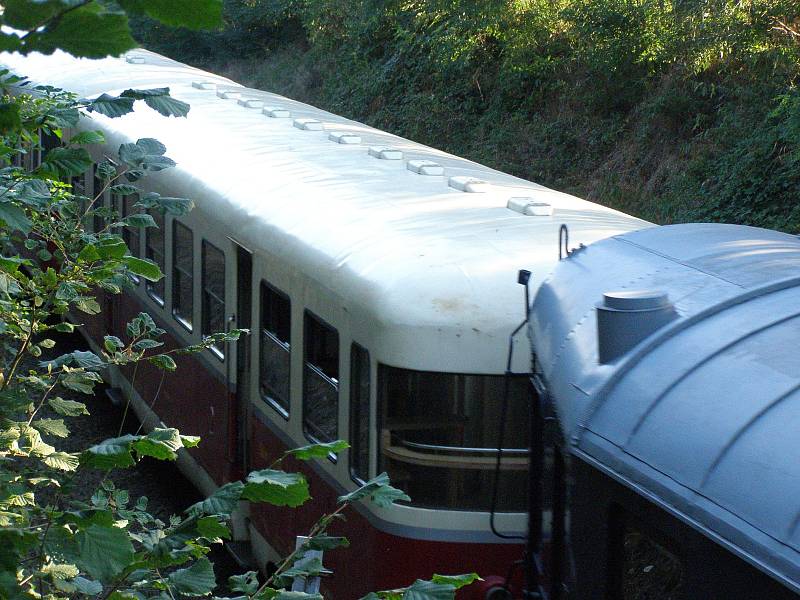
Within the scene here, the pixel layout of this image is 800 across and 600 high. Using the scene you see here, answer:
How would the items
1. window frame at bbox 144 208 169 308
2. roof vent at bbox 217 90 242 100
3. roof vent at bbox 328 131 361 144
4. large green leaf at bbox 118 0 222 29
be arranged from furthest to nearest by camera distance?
roof vent at bbox 217 90 242 100
window frame at bbox 144 208 169 308
roof vent at bbox 328 131 361 144
large green leaf at bbox 118 0 222 29

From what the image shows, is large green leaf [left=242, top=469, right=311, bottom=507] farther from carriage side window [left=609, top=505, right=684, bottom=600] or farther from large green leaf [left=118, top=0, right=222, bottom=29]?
carriage side window [left=609, top=505, right=684, bottom=600]

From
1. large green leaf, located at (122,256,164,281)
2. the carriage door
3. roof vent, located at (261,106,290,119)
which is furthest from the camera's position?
roof vent, located at (261,106,290,119)

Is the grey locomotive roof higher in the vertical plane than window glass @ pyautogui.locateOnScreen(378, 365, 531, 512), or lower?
higher

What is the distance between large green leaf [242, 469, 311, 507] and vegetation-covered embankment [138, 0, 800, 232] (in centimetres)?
1107

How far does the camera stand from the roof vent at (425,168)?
7248 mm

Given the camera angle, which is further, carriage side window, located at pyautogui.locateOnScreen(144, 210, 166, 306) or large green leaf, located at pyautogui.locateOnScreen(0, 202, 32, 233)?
carriage side window, located at pyautogui.locateOnScreen(144, 210, 166, 306)

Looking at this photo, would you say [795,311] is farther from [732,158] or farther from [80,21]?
[732,158]

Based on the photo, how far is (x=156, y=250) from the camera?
8.95 meters

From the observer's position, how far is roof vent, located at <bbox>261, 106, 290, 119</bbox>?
31.9 ft

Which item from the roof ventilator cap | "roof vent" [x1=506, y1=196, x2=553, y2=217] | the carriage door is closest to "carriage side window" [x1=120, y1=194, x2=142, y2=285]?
the carriage door

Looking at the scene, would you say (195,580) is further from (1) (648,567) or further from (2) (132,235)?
(2) (132,235)

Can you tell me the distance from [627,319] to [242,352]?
4.04 metres

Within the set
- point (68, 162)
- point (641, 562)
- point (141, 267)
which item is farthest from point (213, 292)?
point (641, 562)

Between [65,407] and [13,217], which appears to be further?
[65,407]
